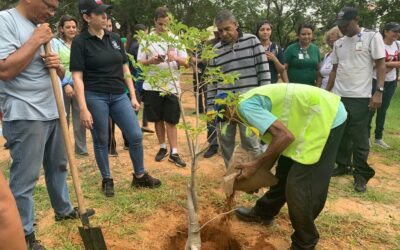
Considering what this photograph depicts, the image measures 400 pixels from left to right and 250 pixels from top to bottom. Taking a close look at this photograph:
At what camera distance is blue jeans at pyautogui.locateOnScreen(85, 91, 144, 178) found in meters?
3.60

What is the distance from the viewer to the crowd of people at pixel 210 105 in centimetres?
258

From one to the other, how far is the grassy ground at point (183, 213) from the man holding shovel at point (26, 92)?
0.60 meters

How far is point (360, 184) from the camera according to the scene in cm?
415

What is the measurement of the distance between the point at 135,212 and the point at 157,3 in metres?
18.0

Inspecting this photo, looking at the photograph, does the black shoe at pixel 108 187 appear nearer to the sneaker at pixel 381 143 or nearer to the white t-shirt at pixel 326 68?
the white t-shirt at pixel 326 68

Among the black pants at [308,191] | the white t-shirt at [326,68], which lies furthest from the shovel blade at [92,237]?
the white t-shirt at [326,68]

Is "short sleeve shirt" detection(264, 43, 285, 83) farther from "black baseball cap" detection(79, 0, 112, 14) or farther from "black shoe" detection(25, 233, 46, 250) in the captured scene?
"black shoe" detection(25, 233, 46, 250)

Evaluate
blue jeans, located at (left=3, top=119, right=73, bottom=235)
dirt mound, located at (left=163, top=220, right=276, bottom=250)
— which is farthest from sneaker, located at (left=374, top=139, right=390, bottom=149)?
blue jeans, located at (left=3, top=119, right=73, bottom=235)

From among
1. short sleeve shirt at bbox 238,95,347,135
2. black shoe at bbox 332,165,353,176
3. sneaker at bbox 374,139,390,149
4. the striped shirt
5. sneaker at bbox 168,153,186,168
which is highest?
the striped shirt

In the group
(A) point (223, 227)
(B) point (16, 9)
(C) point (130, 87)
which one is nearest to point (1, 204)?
(B) point (16, 9)

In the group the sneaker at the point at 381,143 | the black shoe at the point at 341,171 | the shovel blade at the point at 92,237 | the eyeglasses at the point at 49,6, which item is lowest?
the sneaker at the point at 381,143

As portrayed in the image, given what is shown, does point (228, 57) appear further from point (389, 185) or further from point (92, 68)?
point (389, 185)

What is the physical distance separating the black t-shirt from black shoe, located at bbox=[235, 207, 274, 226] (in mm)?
1597

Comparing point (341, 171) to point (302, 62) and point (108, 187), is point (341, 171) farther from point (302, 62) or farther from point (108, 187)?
point (108, 187)
